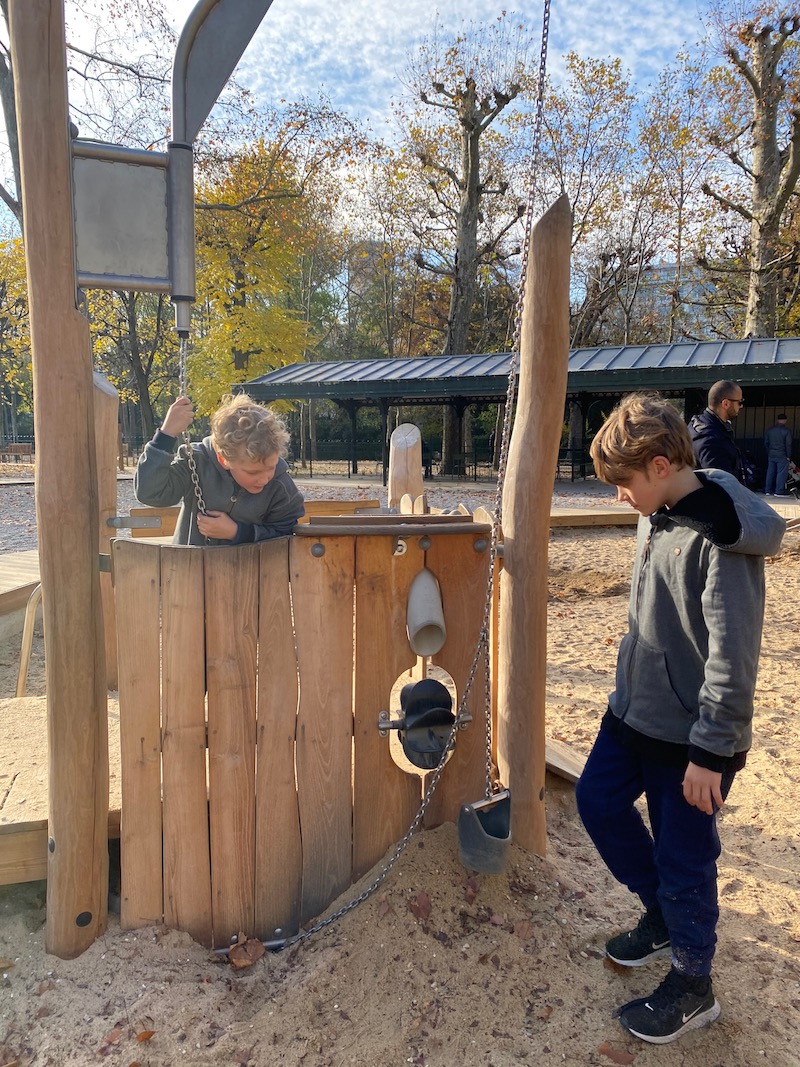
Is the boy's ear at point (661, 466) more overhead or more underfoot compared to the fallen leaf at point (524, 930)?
more overhead

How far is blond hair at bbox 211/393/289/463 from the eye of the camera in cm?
260

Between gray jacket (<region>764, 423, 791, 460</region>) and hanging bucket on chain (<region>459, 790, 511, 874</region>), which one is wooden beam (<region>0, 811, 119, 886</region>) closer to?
hanging bucket on chain (<region>459, 790, 511, 874</region>)

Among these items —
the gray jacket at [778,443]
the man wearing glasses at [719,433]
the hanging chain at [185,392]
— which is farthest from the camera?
the gray jacket at [778,443]

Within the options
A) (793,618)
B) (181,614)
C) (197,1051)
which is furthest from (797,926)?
(793,618)

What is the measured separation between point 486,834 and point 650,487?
3.81 ft

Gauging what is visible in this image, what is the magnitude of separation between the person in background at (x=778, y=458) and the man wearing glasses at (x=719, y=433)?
1159 centimetres

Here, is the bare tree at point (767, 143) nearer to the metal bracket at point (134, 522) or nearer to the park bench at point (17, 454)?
the metal bracket at point (134, 522)

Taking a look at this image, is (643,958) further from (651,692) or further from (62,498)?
(62,498)

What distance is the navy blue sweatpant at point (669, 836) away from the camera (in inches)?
77.2

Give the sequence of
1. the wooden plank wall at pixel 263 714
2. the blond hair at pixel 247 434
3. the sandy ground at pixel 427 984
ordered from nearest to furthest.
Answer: the sandy ground at pixel 427 984
the wooden plank wall at pixel 263 714
the blond hair at pixel 247 434

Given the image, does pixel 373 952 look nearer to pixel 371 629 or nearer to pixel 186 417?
pixel 371 629

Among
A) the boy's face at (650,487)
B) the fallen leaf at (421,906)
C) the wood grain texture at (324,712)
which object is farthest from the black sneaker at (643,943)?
the boy's face at (650,487)

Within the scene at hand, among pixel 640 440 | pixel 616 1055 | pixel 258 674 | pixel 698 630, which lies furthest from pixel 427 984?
pixel 640 440

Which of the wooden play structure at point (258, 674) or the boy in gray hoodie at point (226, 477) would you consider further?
the boy in gray hoodie at point (226, 477)
